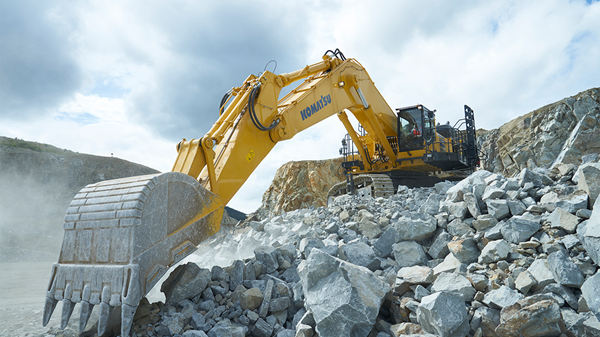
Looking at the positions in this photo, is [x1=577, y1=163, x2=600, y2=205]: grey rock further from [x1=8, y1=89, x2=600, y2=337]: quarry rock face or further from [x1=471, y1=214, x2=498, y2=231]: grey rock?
[x1=471, y1=214, x2=498, y2=231]: grey rock

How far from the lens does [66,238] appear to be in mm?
2729

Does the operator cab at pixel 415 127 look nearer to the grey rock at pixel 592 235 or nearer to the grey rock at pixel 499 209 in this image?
the grey rock at pixel 499 209

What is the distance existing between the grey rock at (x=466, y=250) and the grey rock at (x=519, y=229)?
30cm

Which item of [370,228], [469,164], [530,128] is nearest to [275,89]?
[370,228]

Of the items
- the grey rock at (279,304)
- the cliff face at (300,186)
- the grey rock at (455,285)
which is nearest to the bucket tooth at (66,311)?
the grey rock at (279,304)

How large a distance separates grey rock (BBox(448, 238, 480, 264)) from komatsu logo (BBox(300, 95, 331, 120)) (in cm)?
324

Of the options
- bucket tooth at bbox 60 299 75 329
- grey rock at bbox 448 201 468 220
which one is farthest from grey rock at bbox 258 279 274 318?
grey rock at bbox 448 201 468 220

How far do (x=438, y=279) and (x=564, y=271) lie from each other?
2.85 feet

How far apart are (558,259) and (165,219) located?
315 cm

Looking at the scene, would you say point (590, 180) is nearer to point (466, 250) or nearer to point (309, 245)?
point (466, 250)

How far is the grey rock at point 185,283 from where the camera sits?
2.95 meters

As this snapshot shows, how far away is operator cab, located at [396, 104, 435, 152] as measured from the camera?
30.4 feet

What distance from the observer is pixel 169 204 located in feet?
9.59

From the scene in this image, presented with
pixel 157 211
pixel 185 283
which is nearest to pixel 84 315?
pixel 185 283
